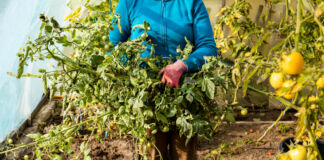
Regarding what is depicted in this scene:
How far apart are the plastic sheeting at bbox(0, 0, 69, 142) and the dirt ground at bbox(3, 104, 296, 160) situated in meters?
0.33

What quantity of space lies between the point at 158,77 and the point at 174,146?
1.66 feet

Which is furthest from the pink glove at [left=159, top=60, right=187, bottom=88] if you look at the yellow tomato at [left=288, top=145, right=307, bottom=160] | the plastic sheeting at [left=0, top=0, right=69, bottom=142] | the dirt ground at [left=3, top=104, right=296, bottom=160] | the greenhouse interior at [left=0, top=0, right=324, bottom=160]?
the plastic sheeting at [left=0, top=0, right=69, bottom=142]

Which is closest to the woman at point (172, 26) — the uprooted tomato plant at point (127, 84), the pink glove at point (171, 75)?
the uprooted tomato plant at point (127, 84)

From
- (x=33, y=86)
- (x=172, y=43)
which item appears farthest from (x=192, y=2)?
(x=33, y=86)

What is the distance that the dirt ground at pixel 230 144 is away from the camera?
1.94m

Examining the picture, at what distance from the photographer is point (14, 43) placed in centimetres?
172

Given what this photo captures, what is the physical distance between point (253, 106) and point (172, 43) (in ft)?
5.35

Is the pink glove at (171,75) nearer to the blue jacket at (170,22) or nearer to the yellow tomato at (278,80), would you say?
the blue jacket at (170,22)

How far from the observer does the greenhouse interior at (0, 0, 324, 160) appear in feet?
1.92

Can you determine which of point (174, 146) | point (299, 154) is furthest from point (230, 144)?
point (299, 154)

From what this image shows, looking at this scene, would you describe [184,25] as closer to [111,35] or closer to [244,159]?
[111,35]

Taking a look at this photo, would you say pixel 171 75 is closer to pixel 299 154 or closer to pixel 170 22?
pixel 170 22

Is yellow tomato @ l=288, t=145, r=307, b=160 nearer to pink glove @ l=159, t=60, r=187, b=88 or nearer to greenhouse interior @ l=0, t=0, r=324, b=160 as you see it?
greenhouse interior @ l=0, t=0, r=324, b=160

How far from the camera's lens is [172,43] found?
134 cm
